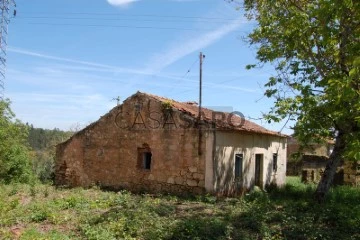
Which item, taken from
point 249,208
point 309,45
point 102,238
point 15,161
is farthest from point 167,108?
point 15,161

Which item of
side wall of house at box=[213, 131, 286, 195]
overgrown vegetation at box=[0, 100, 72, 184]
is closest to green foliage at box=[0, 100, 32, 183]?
overgrown vegetation at box=[0, 100, 72, 184]

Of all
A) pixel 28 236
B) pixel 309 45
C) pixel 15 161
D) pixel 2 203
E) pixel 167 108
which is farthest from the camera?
pixel 15 161

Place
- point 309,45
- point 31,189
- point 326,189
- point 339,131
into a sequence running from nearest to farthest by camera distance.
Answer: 1. point 309,45
2. point 339,131
3. point 326,189
4. point 31,189

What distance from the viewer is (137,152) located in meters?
15.1

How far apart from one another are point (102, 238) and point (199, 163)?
625 cm

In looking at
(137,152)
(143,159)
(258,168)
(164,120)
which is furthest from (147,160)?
(258,168)

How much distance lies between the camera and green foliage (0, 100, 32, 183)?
18156 mm

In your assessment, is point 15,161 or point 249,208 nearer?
point 249,208

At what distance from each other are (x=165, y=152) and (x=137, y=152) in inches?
59.2

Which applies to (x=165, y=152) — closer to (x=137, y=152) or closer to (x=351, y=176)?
(x=137, y=152)

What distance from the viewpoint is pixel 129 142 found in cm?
1533

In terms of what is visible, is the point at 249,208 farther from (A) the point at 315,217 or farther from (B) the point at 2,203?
(B) the point at 2,203


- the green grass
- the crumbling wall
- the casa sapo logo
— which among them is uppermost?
the casa sapo logo

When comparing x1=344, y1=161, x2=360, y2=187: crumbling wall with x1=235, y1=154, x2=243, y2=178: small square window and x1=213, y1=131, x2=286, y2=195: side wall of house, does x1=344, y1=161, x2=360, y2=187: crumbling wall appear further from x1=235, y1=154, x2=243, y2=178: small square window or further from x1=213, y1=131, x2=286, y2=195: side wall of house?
x1=235, y1=154, x2=243, y2=178: small square window
